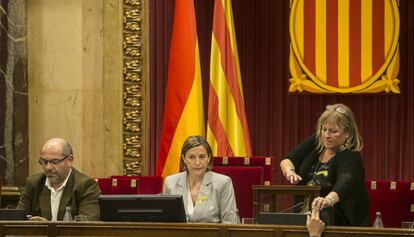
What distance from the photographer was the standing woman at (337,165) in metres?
5.02

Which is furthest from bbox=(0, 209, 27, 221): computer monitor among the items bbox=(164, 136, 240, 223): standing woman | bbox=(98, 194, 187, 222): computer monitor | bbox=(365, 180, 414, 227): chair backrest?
bbox=(365, 180, 414, 227): chair backrest

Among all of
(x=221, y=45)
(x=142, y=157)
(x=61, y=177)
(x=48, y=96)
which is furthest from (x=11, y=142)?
(x=61, y=177)

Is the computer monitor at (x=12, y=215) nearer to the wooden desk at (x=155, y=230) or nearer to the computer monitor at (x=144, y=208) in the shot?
the wooden desk at (x=155, y=230)

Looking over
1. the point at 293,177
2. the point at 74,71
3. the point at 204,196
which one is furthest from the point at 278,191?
the point at 74,71

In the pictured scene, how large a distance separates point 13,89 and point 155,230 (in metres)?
4.08

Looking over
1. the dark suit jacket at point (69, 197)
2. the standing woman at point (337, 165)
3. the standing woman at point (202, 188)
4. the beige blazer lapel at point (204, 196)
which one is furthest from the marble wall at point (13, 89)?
the standing woman at point (337, 165)

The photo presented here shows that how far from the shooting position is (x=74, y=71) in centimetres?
838

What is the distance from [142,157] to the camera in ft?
28.6

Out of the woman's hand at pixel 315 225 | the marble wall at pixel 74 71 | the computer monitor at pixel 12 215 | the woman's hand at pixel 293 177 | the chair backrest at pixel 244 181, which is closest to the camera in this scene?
the woman's hand at pixel 315 225

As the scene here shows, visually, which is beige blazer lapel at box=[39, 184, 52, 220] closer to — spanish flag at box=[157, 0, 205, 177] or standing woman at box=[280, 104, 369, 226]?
standing woman at box=[280, 104, 369, 226]

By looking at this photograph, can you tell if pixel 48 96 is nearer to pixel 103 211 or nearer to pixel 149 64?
pixel 149 64

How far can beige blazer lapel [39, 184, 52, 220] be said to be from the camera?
18.1 feet

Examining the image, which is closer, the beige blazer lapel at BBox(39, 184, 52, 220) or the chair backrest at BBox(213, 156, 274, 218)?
the beige blazer lapel at BBox(39, 184, 52, 220)

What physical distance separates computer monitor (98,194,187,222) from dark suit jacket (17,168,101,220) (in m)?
0.81
